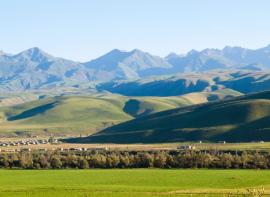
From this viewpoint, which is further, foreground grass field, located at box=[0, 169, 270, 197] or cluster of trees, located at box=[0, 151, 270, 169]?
cluster of trees, located at box=[0, 151, 270, 169]

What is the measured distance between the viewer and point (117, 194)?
6762 cm

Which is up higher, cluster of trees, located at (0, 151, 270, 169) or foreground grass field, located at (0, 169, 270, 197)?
cluster of trees, located at (0, 151, 270, 169)

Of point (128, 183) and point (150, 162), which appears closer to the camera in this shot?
point (128, 183)

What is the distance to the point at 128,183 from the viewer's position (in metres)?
85.1

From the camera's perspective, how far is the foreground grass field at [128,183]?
7019cm

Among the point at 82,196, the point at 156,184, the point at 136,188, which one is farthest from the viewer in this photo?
the point at 156,184

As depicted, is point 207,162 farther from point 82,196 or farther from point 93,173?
point 82,196

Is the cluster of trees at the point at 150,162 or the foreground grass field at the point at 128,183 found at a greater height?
the cluster of trees at the point at 150,162

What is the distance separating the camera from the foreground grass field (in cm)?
7019

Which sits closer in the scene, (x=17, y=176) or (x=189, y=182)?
(x=189, y=182)

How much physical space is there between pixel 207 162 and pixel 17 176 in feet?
125

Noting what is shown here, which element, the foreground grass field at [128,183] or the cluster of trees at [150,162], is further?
the cluster of trees at [150,162]

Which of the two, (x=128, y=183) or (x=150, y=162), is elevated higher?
(x=150, y=162)

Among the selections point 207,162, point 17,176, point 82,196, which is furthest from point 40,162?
point 82,196
